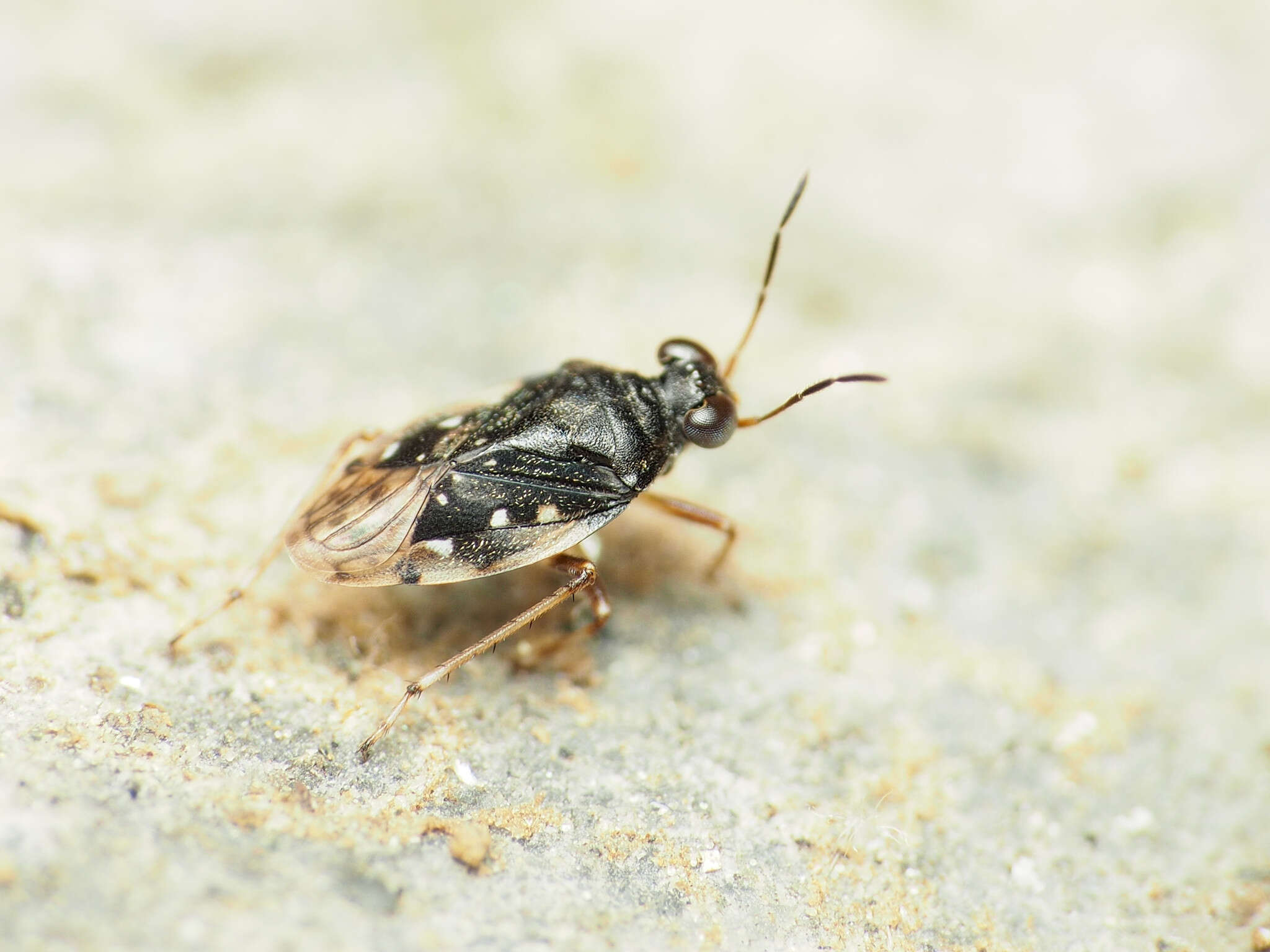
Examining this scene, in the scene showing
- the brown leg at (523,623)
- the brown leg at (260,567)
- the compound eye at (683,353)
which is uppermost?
the compound eye at (683,353)

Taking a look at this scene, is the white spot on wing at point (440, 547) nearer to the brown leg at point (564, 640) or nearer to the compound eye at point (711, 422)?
the brown leg at point (564, 640)

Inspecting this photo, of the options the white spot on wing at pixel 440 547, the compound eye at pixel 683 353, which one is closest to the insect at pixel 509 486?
the white spot on wing at pixel 440 547

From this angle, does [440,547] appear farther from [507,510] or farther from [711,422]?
[711,422]

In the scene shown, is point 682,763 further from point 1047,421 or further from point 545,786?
point 1047,421

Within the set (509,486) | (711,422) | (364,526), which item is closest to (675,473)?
(711,422)

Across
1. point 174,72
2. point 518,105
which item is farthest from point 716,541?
point 174,72

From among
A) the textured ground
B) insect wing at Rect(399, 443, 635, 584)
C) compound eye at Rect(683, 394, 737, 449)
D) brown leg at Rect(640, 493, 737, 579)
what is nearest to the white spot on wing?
insect wing at Rect(399, 443, 635, 584)
